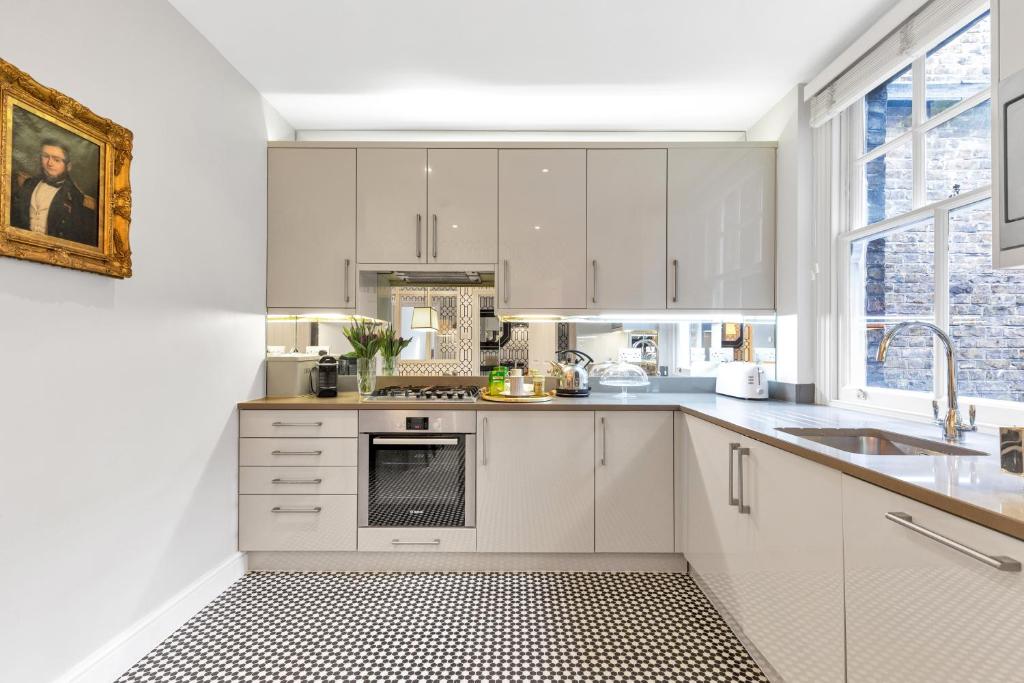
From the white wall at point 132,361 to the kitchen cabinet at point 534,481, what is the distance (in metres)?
1.30

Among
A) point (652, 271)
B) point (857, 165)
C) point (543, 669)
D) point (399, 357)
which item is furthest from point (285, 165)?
point (857, 165)

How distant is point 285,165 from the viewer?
9.36 ft

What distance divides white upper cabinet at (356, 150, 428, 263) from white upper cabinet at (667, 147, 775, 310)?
57.0 inches

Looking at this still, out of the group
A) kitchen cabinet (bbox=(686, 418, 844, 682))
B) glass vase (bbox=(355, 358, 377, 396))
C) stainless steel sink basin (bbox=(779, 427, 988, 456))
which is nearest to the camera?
kitchen cabinet (bbox=(686, 418, 844, 682))

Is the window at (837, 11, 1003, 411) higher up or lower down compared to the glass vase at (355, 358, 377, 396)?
higher up

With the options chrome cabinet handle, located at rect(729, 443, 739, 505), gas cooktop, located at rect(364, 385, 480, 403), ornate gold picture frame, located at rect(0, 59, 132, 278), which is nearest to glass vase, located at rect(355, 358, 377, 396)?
gas cooktop, located at rect(364, 385, 480, 403)

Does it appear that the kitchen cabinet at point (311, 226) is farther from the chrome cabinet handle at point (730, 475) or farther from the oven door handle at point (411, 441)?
the chrome cabinet handle at point (730, 475)

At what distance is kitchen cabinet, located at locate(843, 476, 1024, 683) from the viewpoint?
0.86 m

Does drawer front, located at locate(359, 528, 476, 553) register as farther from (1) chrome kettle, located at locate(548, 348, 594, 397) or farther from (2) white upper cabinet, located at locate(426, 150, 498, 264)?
(2) white upper cabinet, located at locate(426, 150, 498, 264)

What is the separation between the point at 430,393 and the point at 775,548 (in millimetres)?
1834

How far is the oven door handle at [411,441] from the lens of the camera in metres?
2.57

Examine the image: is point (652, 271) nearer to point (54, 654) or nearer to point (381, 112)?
point (381, 112)

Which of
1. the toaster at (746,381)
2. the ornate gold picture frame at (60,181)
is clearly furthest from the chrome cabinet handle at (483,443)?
the ornate gold picture frame at (60,181)

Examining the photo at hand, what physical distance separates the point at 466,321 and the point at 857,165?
7.29 feet
